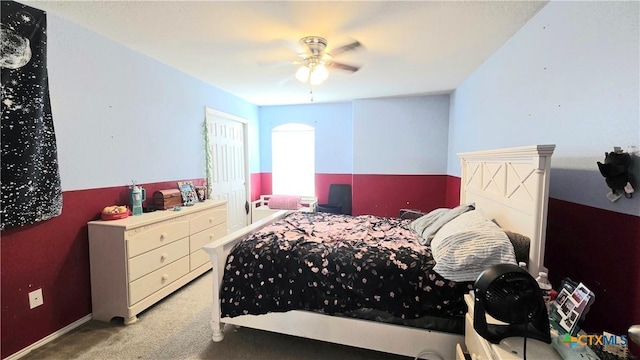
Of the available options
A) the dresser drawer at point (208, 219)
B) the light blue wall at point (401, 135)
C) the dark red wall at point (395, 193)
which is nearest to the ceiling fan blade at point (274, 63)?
the dresser drawer at point (208, 219)

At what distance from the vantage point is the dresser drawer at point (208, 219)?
110 inches

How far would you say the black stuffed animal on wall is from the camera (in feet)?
3.53

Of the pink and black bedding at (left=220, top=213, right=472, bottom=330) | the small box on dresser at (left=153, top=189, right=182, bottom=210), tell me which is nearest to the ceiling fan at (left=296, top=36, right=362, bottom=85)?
the pink and black bedding at (left=220, top=213, right=472, bottom=330)

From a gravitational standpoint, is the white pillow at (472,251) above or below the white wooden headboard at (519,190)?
below

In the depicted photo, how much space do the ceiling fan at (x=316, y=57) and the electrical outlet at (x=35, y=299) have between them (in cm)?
263

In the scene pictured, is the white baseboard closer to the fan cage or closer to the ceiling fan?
the ceiling fan

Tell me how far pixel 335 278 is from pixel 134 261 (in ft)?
5.53

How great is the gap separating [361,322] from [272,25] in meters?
2.28

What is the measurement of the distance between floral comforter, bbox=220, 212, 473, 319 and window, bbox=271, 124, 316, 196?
9.92 ft

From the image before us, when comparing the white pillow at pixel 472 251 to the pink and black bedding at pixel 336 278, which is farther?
the pink and black bedding at pixel 336 278

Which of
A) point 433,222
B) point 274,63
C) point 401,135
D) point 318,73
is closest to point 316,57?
point 318,73

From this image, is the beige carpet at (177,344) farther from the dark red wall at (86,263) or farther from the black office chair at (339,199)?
the black office chair at (339,199)

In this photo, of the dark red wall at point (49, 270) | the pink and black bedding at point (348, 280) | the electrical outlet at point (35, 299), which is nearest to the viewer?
the pink and black bedding at point (348, 280)

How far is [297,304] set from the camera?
176cm
